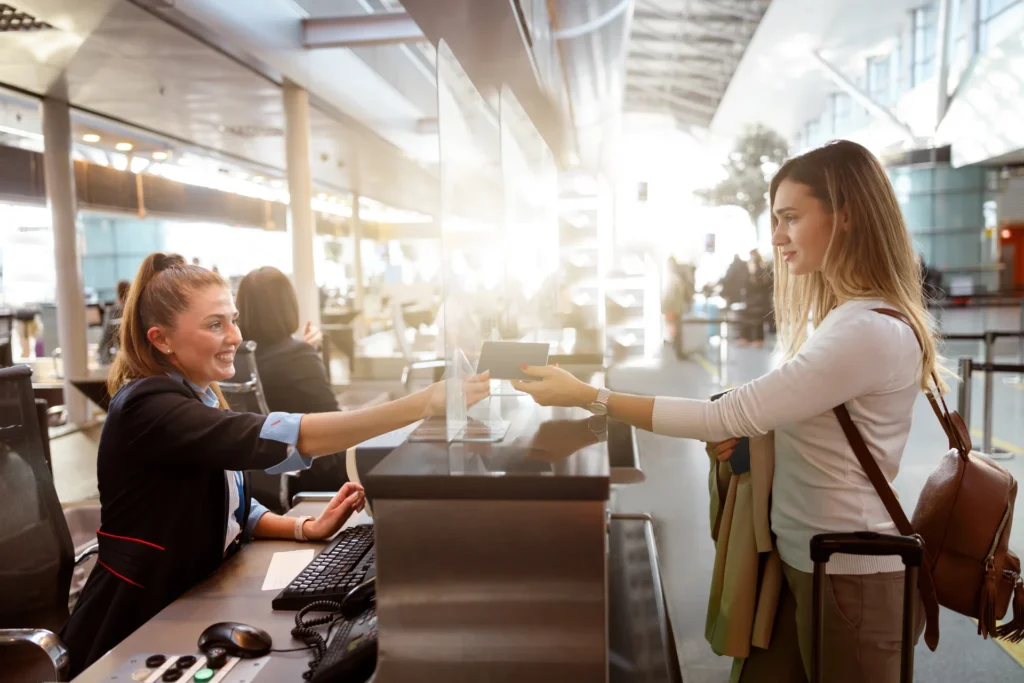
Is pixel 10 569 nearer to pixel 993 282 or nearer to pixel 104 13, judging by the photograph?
pixel 104 13

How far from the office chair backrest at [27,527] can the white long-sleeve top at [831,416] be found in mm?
1519

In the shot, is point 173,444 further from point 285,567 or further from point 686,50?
point 686,50

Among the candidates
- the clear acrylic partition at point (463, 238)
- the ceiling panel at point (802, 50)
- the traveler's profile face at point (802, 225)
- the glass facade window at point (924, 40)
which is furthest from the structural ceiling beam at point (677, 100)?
the traveler's profile face at point (802, 225)

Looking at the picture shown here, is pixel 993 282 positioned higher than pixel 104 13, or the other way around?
pixel 104 13

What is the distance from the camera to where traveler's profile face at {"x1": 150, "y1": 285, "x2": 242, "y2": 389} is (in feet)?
5.19

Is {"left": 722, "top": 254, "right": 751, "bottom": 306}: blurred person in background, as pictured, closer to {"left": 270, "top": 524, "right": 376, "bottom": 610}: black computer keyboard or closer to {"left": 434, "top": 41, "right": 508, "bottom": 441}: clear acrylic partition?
{"left": 434, "top": 41, "right": 508, "bottom": 441}: clear acrylic partition

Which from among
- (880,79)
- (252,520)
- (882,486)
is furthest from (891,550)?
(880,79)

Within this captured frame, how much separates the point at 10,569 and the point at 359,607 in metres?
1.00

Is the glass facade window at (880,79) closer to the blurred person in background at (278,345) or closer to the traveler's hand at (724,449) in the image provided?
the blurred person in background at (278,345)

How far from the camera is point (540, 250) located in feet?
13.1

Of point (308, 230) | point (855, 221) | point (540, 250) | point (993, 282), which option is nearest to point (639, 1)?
point (308, 230)

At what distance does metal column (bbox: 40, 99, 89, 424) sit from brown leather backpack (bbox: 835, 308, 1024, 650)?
756cm

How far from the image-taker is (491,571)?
1018mm

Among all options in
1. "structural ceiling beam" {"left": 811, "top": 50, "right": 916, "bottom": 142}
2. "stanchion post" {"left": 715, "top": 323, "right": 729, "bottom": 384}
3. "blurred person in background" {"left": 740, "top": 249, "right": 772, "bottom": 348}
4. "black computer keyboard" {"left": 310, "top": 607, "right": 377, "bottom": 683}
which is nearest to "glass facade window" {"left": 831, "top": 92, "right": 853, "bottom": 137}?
"structural ceiling beam" {"left": 811, "top": 50, "right": 916, "bottom": 142}
